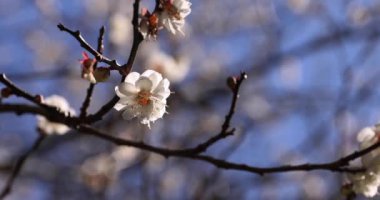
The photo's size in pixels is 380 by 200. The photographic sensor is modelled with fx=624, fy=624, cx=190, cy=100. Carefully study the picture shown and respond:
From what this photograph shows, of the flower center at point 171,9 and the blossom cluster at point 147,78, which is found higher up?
the flower center at point 171,9

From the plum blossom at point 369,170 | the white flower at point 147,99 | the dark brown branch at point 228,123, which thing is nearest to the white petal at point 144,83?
the white flower at point 147,99

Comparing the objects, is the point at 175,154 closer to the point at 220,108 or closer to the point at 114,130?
the point at 114,130

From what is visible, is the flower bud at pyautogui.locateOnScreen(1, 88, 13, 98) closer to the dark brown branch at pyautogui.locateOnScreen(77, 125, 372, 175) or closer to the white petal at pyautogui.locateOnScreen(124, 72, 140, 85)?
the dark brown branch at pyautogui.locateOnScreen(77, 125, 372, 175)

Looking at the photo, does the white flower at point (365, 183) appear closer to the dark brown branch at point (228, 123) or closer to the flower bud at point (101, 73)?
the dark brown branch at point (228, 123)

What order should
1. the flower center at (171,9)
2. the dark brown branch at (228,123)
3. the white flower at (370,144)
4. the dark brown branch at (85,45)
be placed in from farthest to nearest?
the white flower at (370,144), the dark brown branch at (228,123), the flower center at (171,9), the dark brown branch at (85,45)

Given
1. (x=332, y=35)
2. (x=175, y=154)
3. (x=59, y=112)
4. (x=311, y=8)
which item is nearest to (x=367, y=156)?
(x=175, y=154)

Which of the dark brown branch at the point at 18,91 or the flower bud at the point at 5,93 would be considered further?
the flower bud at the point at 5,93

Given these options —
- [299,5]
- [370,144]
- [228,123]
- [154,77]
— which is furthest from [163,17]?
[299,5]
